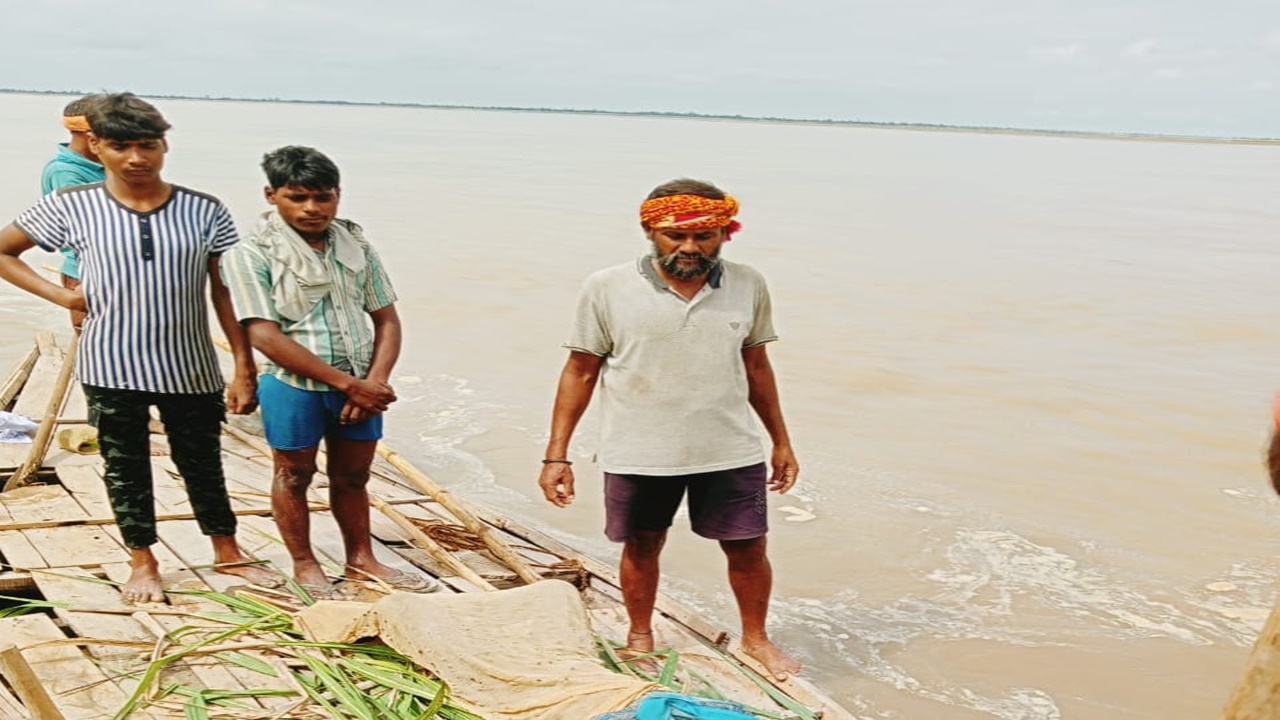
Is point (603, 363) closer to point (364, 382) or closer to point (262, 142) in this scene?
point (364, 382)

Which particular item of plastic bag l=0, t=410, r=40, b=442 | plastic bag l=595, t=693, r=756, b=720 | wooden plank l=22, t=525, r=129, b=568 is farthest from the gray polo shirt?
plastic bag l=0, t=410, r=40, b=442

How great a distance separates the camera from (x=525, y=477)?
7324 mm

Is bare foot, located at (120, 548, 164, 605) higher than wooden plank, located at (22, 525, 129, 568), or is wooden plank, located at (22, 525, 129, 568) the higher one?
bare foot, located at (120, 548, 164, 605)

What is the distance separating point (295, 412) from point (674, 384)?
3.63ft

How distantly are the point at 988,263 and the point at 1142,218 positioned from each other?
34.1 ft

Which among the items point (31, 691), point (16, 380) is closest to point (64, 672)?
point (31, 691)

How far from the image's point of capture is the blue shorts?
3582mm

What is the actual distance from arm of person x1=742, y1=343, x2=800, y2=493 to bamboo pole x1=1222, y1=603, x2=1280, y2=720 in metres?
2.07

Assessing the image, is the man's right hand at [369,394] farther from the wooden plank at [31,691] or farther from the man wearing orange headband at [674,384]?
the wooden plank at [31,691]

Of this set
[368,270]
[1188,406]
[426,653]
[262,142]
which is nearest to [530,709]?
[426,653]

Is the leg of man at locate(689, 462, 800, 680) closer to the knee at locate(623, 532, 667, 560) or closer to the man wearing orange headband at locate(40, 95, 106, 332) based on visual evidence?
the knee at locate(623, 532, 667, 560)

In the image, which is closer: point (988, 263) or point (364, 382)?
point (364, 382)

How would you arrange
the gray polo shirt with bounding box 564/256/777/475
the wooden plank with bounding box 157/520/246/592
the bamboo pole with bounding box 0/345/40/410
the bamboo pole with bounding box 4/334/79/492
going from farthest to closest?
the bamboo pole with bounding box 0/345/40/410, the bamboo pole with bounding box 4/334/79/492, the wooden plank with bounding box 157/520/246/592, the gray polo shirt with bounding box 564/256/777/475

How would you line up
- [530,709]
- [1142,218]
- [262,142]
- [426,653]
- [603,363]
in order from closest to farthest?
1. [530,709]
2. [426,653]
3. [603,363]
4. [1142,218]
5. [262,142]
